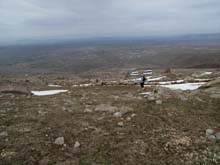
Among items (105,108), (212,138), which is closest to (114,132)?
(105,108)

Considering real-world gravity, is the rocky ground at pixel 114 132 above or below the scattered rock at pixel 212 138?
above

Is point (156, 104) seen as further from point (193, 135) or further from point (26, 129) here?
point (26, 129)

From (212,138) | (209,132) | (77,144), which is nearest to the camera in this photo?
(77,144)

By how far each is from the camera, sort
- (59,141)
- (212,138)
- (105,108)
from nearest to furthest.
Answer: (59,141)
(212,138)
(105,108)

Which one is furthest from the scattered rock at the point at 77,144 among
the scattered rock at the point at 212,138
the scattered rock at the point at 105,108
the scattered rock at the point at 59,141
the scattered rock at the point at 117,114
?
the scattered rock at the point at 212,138

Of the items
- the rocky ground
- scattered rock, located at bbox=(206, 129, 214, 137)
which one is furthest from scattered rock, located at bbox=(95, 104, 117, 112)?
scattered rock, located at bbox=(206, 129, 214, 137)

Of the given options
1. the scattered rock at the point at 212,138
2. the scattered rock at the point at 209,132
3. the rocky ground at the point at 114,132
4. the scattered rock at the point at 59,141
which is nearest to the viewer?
the rocky ground at the point at 114,132

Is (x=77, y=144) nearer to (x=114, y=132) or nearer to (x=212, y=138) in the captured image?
(x=114, y=132)

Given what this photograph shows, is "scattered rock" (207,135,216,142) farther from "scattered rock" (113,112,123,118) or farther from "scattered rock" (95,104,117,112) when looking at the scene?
"scattered rock" (95,104,117,112)

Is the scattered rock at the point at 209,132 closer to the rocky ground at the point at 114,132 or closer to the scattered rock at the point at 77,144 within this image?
the rocky ground at the point at 114,132
